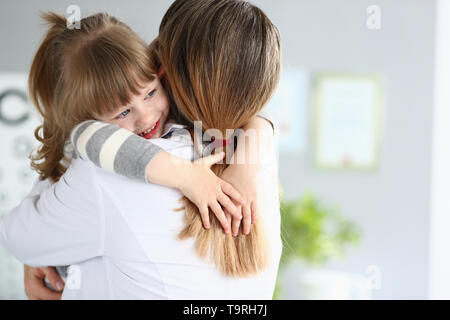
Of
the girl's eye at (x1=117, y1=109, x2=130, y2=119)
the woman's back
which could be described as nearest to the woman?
the woman's back

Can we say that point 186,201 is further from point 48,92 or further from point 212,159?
point 48,92

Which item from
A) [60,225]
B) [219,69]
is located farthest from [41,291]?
[219,69]

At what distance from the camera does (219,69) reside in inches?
23.5

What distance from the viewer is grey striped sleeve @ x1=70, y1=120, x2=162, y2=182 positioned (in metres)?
0.57

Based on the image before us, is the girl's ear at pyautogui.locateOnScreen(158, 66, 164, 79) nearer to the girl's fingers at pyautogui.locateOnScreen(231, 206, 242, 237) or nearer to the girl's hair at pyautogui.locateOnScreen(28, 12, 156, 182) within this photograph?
the girl's hair at pyautogui.locateOnScreen(28, 12, 156, 182)

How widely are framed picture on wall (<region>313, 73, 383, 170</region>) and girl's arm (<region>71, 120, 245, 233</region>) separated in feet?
5.61

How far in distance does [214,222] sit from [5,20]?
112 cm

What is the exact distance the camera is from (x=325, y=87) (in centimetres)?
226

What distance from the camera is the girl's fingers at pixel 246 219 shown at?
0.65m

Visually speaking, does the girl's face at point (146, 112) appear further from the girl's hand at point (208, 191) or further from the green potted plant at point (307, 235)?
the green potted plant at point (307, 235)

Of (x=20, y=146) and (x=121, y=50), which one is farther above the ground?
(x=121, y=50)

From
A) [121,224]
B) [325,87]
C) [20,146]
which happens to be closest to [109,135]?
[121,224]

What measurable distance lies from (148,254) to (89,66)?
315mm

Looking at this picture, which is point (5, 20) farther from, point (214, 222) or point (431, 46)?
point (431, 46)
